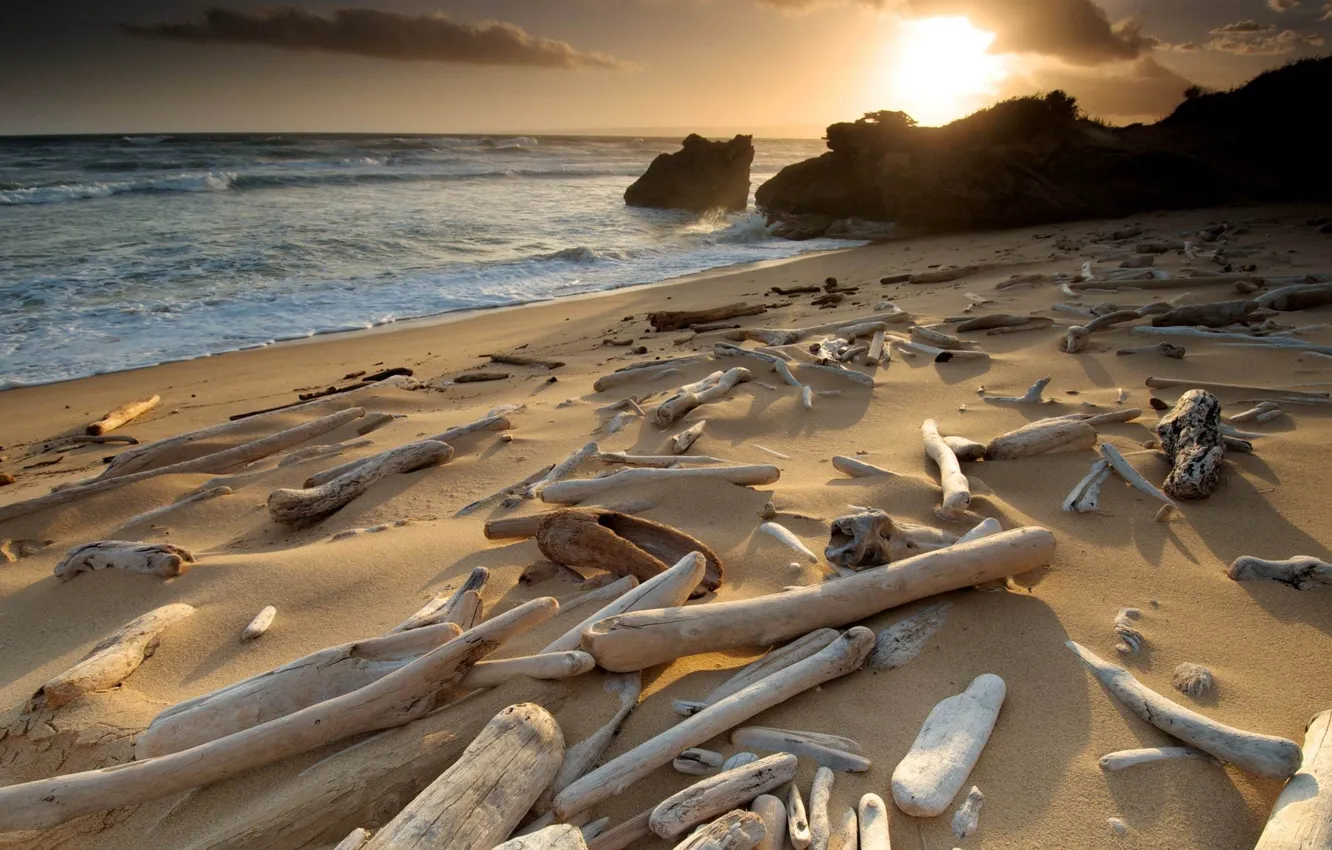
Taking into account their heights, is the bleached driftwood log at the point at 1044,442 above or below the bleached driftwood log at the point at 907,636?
above

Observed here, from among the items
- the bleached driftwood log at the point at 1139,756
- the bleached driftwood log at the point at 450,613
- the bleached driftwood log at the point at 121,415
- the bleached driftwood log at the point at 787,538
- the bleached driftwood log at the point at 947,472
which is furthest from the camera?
the bleached driftwood log at the point at 121,415

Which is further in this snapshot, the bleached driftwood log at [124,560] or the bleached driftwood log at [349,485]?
the bleached driftwood log at [349,485]

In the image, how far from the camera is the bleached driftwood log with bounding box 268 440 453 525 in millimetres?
4098

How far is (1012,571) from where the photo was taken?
2.78 meters

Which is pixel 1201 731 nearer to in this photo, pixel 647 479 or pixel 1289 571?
pixel 1289 571

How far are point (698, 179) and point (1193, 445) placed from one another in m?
26.2

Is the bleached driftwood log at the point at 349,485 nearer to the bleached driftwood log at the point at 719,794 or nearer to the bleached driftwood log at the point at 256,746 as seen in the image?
the bleached driftwood log at the point at 256,746

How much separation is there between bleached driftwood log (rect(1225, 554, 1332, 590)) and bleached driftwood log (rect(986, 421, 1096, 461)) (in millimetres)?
1155

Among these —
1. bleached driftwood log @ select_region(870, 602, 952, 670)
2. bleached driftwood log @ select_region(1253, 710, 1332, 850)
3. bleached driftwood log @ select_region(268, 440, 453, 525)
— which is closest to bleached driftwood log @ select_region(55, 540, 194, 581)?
bleached driftwood log @ select_region(268, 440, 453, 525)

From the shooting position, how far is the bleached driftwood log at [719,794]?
1782 mm

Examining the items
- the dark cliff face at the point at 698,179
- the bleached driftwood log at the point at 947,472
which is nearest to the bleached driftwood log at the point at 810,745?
the bleached driftwood log at the point at 947,472

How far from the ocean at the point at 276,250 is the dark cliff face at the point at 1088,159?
2826mm

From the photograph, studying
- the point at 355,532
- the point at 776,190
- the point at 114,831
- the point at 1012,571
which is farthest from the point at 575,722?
the point at 776,190

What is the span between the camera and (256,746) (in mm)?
2082
